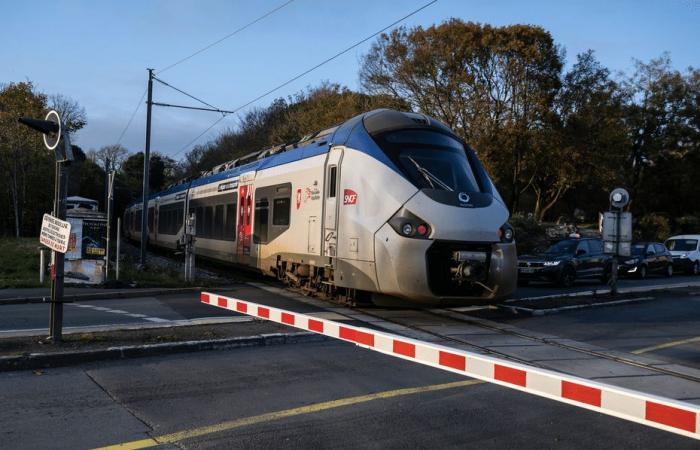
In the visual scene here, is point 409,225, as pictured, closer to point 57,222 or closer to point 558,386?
point 57,222

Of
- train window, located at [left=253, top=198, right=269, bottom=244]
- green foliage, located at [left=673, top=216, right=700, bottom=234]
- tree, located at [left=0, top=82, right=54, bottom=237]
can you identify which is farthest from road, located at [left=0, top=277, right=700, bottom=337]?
green foliage, located at [left=673, top=216, right=700, bottom=234]

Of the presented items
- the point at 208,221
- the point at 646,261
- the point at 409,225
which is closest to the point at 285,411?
the point at 409,225

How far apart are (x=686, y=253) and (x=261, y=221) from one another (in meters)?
22.5

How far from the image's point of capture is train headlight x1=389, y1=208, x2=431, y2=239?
966 centimetres

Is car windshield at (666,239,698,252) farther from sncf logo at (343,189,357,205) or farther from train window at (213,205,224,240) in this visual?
sncf logo at (343,189,357,205)

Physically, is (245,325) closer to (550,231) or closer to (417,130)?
(417,130)

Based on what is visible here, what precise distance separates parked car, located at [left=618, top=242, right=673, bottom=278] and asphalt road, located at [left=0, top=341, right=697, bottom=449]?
65.0 feet

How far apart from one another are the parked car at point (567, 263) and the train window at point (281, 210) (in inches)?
342

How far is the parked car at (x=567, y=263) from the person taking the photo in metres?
18.8

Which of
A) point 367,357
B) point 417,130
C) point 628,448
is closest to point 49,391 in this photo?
point 367,357

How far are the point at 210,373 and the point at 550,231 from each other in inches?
1166

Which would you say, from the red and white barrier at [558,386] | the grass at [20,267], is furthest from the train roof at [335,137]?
the grass at [20,267]

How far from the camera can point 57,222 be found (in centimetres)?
768

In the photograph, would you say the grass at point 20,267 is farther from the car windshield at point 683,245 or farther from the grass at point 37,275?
the car windshield at point 683,245
